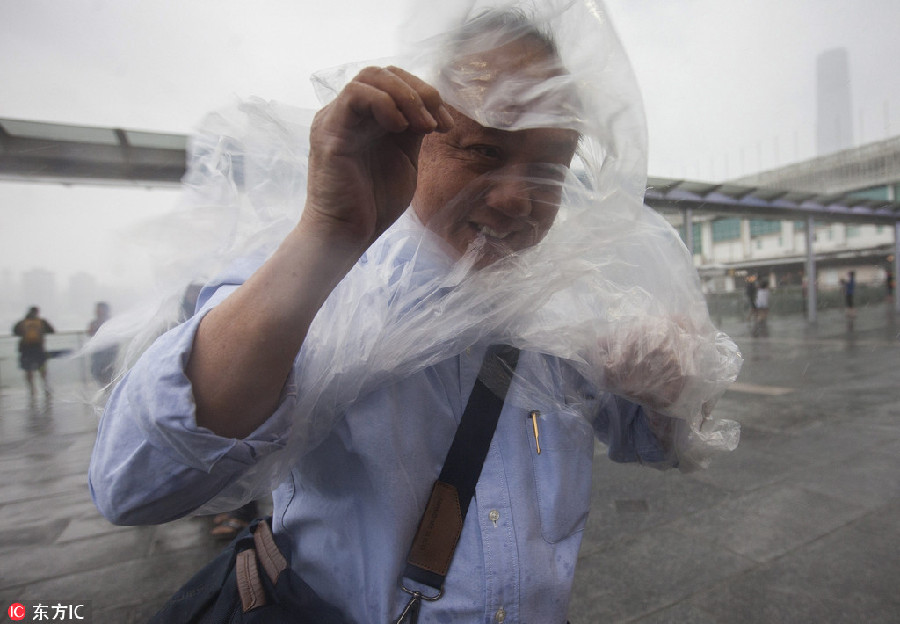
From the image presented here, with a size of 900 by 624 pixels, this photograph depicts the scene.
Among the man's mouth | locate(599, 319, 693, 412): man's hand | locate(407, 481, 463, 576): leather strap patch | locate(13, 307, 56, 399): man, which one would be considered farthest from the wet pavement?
locate(13, 307, 56, 399): man

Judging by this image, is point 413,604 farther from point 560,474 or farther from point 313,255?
point 313,255

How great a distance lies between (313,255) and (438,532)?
1.85 feet

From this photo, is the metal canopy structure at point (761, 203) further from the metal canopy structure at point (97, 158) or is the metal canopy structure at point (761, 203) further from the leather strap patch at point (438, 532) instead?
the leather strap patch at point (438, 532)

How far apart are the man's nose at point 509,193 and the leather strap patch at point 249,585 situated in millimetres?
834

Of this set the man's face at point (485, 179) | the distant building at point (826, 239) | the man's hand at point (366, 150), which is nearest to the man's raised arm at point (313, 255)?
the man's hand at point (366, 150)

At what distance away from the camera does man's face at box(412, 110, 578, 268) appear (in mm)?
963

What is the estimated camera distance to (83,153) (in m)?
3.57

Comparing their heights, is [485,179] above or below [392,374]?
above

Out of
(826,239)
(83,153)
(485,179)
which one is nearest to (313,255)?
(485,179)

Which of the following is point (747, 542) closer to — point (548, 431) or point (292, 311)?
point (548, 431)

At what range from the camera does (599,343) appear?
111 centimetres

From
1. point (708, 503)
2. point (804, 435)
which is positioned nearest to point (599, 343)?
Result: point (708, 503)

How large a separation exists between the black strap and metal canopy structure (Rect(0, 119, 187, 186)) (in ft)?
10.5

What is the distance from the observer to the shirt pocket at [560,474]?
99cm
